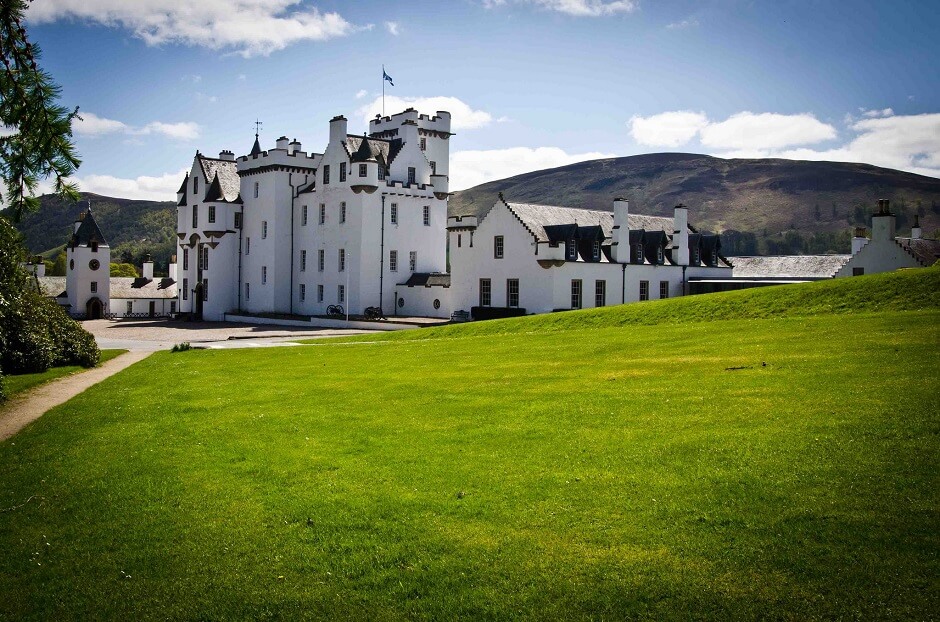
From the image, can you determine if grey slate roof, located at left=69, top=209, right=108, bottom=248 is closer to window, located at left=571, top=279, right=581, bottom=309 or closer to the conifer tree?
window, located at left=571, top=279, right=581, bottom=309

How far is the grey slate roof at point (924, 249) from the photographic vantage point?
167 feet

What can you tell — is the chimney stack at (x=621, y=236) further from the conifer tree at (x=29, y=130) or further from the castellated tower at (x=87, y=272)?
the castellated tower at (x=87, y=272)

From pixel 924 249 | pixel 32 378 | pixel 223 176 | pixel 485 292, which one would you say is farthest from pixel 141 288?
pixel 924 249

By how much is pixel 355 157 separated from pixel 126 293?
44.4 metres

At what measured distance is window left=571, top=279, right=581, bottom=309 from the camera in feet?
177

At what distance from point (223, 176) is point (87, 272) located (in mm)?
21438

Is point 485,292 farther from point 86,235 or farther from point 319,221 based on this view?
point 86,235

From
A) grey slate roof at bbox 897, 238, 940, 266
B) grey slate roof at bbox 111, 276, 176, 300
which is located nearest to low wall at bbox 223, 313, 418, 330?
grey slate roof at bbox 111, 276, 176, 300

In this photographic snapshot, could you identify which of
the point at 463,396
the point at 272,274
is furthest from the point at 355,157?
the point at 463,396

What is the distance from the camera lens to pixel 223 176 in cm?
7944

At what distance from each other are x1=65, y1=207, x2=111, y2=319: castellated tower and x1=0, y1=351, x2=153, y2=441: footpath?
6367 cm

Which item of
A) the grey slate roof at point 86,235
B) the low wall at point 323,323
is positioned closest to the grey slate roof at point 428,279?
the low wall at point 323,323

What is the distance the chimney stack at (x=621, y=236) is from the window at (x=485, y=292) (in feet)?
31.6

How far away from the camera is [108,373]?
89.0 ft
